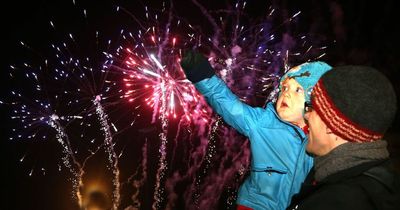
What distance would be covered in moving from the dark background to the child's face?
6.54 meters

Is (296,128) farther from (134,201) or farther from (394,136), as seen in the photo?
(394,136)

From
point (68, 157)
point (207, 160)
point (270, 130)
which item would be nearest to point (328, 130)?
point (270, 130)

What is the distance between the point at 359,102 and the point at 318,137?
38 centimetres

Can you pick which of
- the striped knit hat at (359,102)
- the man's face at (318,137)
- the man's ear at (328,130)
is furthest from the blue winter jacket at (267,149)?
the striped knit hat at (359,102)

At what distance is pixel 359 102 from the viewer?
1.63 m

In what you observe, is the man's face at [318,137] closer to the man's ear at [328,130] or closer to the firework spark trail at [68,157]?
the man's ear at [328,130]

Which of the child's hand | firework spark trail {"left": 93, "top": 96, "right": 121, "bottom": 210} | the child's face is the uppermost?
firework spark trail {"left": 93, "top": 96, "right": 121, "bottom": 210}

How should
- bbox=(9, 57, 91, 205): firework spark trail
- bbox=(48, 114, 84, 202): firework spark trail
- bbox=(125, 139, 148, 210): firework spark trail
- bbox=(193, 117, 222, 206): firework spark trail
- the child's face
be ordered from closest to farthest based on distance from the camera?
the child's face, bbox=(125, 139, 148, 210): firework spark trail, bbox=(48, 114, 84, 202): firework spark trail, bbox=(193, 117, 222, 206): firework spark trail, bbox=(9, 57, 91, 205): firework spark trail

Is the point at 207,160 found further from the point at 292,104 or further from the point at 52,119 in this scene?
the point at 292,104

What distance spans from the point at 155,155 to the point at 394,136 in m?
10.6

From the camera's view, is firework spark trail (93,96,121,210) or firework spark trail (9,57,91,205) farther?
firework spark trail (9,57,91,205)

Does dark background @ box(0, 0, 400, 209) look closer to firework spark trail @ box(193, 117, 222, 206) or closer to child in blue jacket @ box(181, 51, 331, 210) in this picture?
firework spark trail @ box(193, 117, 222, 206)

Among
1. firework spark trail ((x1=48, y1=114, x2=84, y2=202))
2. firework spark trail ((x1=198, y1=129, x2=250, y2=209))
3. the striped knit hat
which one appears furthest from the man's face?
firework spark trail ((x1=48, y1=114, x2=84, y2=202))

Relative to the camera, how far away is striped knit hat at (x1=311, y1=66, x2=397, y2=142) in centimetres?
162
